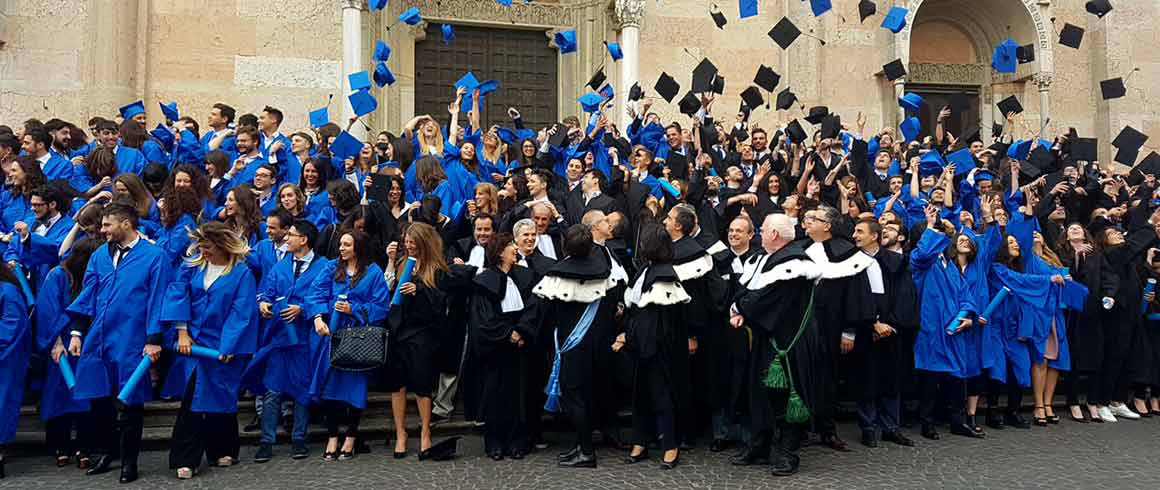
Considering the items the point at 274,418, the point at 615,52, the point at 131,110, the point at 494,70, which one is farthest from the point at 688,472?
the point at 494,70

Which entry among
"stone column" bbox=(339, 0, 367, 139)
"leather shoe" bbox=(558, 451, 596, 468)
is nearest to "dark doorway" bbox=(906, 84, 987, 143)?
"stone column" bbox=(339, 0, 367, 139)

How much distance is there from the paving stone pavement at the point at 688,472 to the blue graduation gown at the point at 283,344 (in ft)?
1.80

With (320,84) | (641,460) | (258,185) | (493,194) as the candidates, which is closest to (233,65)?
(320,84)

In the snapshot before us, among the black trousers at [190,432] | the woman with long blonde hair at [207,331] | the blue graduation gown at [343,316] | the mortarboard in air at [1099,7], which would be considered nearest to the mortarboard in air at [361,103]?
the blue graduation gown at [343,316]

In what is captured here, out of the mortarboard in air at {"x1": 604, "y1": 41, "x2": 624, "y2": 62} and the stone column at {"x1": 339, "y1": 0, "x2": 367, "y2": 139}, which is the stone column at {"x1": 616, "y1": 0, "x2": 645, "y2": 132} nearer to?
the mortarboard in air at {"x1": 604, "y1": 41, "x2": 624, "y2": 62}

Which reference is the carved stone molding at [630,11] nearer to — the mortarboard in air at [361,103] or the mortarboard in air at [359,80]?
the mortarboard in air at [359,80]

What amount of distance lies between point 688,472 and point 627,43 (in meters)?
9.84

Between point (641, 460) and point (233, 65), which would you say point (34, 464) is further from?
point (233, 65)

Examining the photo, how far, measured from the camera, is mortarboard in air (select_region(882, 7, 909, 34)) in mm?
15188

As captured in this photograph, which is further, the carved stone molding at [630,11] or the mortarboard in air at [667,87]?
the carved stone molding at [630,11]

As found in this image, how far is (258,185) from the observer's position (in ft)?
27.6

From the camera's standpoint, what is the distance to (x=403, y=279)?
6793mm

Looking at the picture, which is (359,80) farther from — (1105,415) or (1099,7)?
(1099,7)

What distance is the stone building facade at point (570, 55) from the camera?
1293 centimetres
